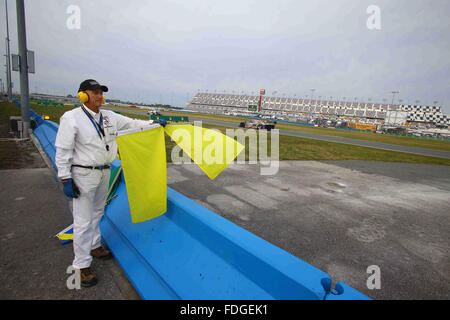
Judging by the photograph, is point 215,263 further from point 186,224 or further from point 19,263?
point 19,263

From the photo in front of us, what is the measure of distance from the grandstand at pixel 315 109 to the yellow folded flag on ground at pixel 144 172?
2975 inches

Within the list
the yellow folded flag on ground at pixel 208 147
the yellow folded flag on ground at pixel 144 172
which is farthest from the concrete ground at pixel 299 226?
the yellow folded flag on ground at pixel 208 147

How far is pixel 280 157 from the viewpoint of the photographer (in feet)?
33.5

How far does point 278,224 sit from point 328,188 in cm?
303

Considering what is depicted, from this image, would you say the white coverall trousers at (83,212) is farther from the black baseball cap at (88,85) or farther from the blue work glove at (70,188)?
the black baseball cap at (88,85)

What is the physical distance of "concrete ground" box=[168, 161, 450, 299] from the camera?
2.73 meters

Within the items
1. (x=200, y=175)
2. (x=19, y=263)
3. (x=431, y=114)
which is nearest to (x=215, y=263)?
(x=19, y=263)

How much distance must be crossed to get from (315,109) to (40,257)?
125m

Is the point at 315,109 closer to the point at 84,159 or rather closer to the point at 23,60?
the point at 23,60

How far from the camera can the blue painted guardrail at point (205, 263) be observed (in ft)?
4.68

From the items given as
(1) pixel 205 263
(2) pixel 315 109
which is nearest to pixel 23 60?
(1) pixel 205 263

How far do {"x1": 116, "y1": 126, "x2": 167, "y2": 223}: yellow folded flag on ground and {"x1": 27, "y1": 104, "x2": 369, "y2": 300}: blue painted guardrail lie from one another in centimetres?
18

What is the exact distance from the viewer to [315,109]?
11519cm

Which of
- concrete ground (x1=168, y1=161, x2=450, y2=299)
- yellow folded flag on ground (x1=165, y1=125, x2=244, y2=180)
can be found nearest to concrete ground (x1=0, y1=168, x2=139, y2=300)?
yellow folded flag on ground (x1=165, y1=125, x2=244, y2=180)
